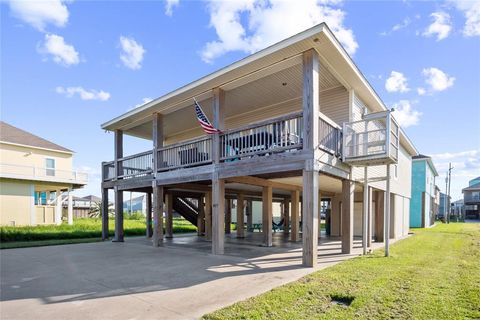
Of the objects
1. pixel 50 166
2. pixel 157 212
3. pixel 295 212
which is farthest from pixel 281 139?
pixel 50 166

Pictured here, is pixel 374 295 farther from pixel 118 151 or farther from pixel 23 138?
pixel 23 138

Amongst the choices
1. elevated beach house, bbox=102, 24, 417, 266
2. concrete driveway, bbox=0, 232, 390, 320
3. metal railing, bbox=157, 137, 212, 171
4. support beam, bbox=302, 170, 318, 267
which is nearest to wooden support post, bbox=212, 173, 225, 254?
elevated beach house, bbox=102, 24, 417, 266

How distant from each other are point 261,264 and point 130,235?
12256 millimetres

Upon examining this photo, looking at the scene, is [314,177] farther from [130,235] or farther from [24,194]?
[24,194]

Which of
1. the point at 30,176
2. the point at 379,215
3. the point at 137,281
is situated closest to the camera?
the point at 137,281

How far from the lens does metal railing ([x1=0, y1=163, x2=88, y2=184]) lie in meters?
20.7

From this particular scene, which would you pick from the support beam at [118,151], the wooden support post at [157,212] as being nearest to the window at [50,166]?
the support beam at [118,151]

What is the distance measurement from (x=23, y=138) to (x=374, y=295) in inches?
1039

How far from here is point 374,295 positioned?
4.86 metres

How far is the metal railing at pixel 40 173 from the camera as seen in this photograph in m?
20.7

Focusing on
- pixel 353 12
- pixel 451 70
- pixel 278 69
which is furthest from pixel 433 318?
pixel 451 70

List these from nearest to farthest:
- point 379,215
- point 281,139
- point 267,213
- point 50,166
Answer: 1. point 281,139
2. point 267,213
3. point 379,215
4. point 50,166

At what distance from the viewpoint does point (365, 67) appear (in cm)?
959

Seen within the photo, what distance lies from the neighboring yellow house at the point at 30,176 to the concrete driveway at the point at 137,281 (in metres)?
13.6
